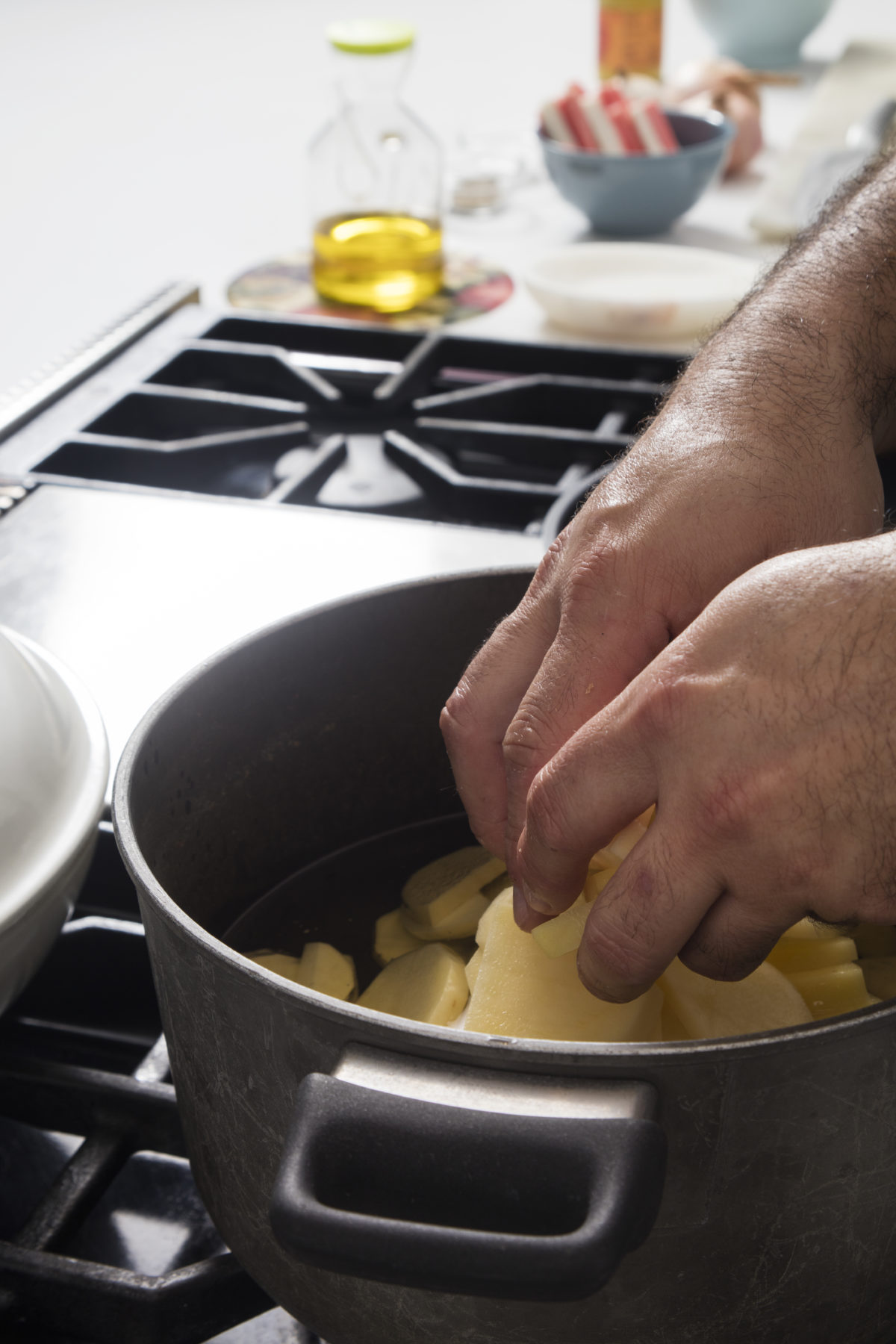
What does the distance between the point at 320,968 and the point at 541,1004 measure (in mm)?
171

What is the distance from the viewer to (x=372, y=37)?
4.92 ft

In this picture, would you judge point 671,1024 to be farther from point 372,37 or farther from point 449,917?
point 372,37

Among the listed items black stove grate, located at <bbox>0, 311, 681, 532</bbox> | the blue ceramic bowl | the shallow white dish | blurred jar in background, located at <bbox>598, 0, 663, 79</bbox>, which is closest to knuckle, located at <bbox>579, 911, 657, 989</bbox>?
black stove grate, located at <bbox>0, 311, 681, 532</bbox>

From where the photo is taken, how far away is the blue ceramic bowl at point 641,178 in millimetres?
1738

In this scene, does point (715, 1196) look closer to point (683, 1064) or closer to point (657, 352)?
point (683, 1064)

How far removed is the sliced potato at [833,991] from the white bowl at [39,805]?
→ 1.07 ft

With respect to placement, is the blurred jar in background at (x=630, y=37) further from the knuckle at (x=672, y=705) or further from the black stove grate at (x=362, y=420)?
the knuckle at (x=672, y=705)

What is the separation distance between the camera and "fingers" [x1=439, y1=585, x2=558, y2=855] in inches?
24.8

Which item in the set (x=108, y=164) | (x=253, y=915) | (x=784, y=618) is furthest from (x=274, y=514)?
(x=108, y=164)

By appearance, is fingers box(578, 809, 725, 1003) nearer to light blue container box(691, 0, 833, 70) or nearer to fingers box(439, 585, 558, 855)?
fingers box(439, 585, 558, 855)

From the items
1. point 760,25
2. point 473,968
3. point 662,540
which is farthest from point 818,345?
point 760,25

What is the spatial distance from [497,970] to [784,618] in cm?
19

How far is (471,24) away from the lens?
3.82 m

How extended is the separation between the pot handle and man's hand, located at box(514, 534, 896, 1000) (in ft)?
0.35
